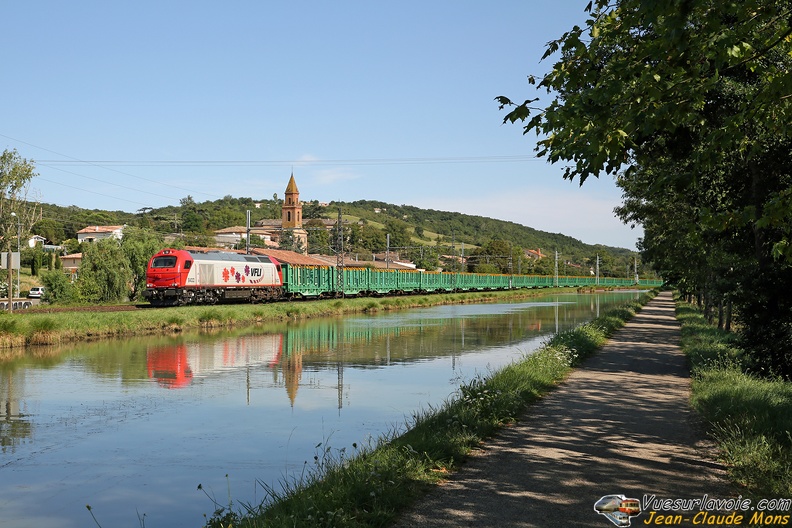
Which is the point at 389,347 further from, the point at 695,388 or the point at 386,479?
the point at 386,479

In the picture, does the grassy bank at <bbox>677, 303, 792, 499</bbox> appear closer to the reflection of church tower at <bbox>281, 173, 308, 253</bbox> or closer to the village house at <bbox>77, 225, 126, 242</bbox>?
the village house at <bbox>77, 225, 126, 242</bbox>

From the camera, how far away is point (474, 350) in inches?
1053

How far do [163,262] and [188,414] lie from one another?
2907 centimetres

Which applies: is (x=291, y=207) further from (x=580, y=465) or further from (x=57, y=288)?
(x=580, y=465)

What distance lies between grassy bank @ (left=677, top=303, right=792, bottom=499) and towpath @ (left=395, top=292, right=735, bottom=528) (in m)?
0.23

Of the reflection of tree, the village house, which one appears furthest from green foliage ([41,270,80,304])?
the village house

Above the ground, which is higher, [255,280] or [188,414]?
[255,280]

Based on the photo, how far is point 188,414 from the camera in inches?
569

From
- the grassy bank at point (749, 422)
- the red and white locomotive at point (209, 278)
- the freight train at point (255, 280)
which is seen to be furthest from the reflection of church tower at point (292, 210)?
the grassy bank at point (749, 422)

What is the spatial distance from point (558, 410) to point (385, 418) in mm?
3532

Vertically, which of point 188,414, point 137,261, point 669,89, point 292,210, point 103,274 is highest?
point 292,210

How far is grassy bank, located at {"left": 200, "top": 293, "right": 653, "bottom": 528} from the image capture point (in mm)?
6391

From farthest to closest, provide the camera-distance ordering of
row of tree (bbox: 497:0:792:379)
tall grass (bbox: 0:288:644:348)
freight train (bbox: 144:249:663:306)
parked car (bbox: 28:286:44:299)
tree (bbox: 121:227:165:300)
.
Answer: parked car (bbox: 28:286:44:299)
tree (bbox: 121:227:165:300)
freight train (bbox: 144:249:663:306)
tall grass (bbox: 0:288:644:348)
row of tree (bbox: 497:0:792:379)

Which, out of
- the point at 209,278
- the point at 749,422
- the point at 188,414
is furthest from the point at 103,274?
the point at 749,422
